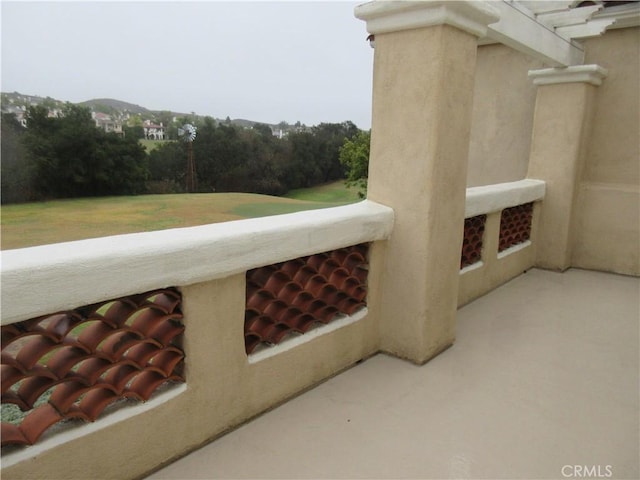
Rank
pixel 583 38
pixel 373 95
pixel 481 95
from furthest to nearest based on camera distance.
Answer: pixel 481 95 < pixel 583 38 < pixel 373 95

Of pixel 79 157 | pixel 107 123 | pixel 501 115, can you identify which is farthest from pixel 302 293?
pixel 107 123

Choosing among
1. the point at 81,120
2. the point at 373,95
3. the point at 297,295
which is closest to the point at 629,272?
the point at 373,95

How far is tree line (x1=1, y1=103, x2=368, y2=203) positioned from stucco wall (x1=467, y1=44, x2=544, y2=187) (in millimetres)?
10203

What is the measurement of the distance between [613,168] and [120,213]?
490 inches

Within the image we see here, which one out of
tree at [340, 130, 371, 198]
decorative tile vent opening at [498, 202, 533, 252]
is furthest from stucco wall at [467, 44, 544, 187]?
tree at [340, 130, 371, 198]

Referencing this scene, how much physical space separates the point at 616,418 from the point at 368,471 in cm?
142

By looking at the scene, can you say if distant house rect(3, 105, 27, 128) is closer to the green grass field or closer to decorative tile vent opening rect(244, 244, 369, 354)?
the green grass field

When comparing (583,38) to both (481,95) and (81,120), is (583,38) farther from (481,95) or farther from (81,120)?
(81,120)

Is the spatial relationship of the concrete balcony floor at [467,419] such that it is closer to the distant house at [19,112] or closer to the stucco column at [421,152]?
the stucco column at [421,152]

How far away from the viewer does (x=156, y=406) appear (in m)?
1.80

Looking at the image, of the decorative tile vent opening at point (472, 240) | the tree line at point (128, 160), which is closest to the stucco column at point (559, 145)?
the decorative tile vent opening at point (472, 240)

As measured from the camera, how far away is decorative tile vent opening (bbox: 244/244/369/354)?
2.24 metres

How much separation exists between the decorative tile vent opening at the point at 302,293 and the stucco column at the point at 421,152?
0.69ft

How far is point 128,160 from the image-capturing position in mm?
14516
